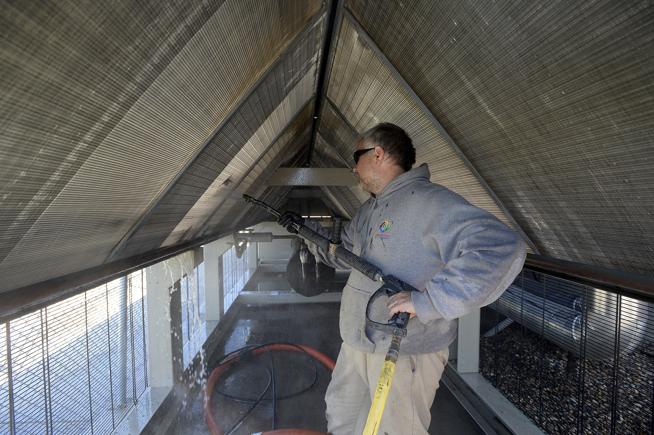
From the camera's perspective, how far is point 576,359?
101 inches

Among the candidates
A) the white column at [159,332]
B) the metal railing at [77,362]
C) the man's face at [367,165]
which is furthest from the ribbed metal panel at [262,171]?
the man's face at [367,165]

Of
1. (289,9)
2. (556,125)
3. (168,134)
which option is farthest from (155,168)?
(556,125)

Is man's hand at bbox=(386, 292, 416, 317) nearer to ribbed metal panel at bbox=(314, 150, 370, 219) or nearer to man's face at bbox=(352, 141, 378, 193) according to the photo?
man's face at bbox=(352, 141, 378, 193)

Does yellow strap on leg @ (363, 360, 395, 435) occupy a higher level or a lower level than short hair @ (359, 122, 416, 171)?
lower

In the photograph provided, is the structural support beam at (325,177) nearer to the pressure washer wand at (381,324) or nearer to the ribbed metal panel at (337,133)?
the ribbed metal panel at (337,133)

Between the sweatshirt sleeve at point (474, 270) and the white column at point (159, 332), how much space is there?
288cm

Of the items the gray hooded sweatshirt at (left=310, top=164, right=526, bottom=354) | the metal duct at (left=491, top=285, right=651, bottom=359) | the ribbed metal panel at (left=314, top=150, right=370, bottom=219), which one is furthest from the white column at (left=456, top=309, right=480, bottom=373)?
the gray hooded sweatshirt at (left=310, top=164, right=526, bottom=354)

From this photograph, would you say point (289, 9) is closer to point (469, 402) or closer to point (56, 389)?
point (56, 389)

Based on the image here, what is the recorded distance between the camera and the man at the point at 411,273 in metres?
1.27

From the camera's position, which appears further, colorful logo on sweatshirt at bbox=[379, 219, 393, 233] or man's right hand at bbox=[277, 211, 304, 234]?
man's right hand at bbox=[277, 211, 304, 234]

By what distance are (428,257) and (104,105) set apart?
117 cm

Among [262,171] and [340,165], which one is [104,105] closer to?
[262,171]

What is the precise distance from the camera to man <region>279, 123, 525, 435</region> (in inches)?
50.1

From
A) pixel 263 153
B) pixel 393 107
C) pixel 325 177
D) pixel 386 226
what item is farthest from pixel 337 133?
pixel 386 226
